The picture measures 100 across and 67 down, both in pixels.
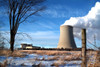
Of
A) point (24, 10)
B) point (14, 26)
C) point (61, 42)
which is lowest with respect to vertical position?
point (61, 42)

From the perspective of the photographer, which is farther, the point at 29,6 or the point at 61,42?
the point at 61,42

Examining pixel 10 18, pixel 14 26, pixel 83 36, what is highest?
pixel 10 18

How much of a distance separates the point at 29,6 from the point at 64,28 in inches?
434

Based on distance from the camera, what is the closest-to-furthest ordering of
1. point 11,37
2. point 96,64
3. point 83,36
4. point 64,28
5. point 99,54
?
point 83,36, point 96,64, point 99,54, point 11,37, point 64,28

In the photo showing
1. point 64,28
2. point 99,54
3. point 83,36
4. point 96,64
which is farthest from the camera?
point 64,28

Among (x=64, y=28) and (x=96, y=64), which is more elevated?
(x=64, y=28)

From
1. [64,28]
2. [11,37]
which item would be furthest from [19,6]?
[64,28]

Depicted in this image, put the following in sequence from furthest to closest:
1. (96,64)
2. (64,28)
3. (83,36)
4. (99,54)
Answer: (64,28)
(99,54)
(96,64)
(83,36)

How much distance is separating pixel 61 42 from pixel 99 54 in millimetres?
16199

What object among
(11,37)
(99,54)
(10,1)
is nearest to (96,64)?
(99,54)

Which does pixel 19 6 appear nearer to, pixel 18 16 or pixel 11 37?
pixel 18 16

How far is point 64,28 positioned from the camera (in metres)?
18.4

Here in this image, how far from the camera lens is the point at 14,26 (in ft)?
25.5

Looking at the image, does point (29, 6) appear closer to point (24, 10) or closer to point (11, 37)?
point (24, 10)
